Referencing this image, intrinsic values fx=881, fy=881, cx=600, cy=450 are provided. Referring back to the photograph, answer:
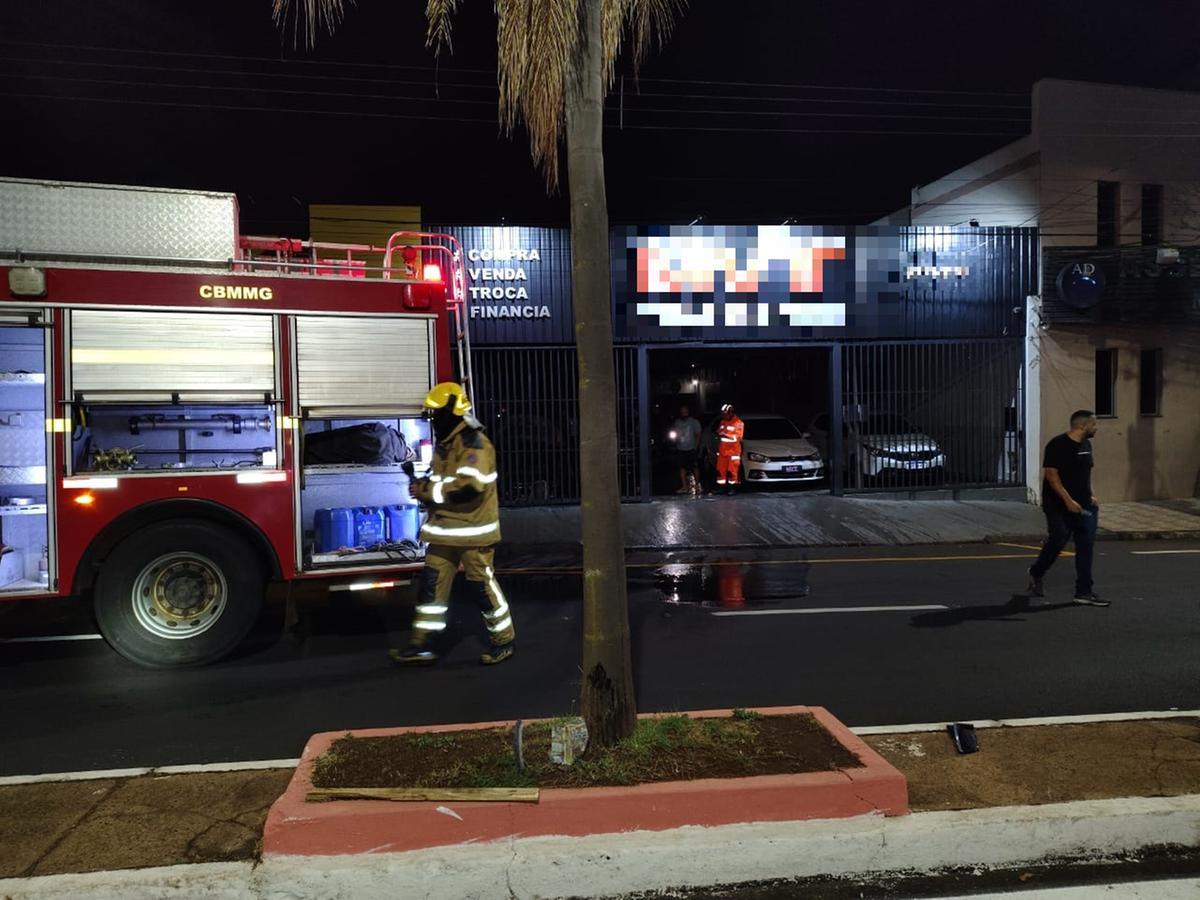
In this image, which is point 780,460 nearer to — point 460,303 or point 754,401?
point 460,303

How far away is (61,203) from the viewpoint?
610 centimetres

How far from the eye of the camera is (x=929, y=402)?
16.3 meters

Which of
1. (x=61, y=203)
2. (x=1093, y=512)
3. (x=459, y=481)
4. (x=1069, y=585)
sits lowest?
(x=1069, y=585)

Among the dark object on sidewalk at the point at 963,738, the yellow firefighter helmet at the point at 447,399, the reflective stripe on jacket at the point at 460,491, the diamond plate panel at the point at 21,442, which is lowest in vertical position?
the dark object on sidewalk at the point at 963,738

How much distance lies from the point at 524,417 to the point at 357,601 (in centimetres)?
689

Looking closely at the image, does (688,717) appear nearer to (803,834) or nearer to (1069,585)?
(803,834)

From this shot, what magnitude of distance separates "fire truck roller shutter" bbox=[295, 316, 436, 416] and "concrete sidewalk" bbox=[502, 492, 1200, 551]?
578 centimetres

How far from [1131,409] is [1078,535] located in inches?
373

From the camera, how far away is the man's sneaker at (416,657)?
6324 millimetres

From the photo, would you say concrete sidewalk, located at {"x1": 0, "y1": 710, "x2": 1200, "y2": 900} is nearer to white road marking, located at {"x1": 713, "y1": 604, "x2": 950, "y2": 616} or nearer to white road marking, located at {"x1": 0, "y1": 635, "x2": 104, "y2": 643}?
white road marking, located at {"x1": 0, "y1": 635, "x2": 104, "y2": 643}

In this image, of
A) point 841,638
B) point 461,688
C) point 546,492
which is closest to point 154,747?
point 461,688

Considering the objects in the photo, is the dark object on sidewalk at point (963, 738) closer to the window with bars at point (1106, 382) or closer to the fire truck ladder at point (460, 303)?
the fire truck ladder at point (460, 303)

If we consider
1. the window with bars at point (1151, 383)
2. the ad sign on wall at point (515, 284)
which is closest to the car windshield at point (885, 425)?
the window with bars at point (1151, 383)

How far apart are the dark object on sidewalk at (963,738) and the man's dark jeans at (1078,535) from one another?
3903mm
